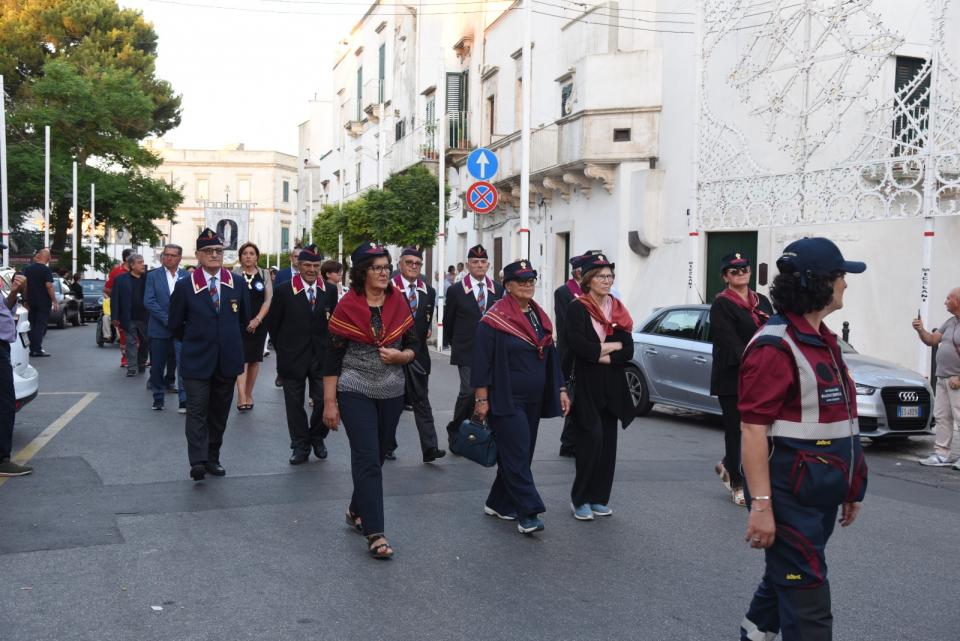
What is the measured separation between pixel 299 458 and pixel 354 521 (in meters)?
2.54

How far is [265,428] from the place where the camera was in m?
11.2

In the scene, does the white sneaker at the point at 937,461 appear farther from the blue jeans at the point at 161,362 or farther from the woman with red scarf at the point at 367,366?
the blue jeans at the point at 161,362

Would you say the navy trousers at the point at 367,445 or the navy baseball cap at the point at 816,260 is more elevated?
the navy baseball cap at the point at 816,260

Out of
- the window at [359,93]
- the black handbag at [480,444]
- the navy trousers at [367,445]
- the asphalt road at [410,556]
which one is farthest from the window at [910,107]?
the window at [359,93]

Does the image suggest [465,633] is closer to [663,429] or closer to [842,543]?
[842,543]

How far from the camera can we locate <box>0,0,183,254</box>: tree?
142ft

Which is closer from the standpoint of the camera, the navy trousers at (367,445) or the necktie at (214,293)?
the navy trousers at (367,445)

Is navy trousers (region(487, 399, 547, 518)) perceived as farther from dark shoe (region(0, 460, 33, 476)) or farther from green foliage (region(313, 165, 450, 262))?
green foliage (region(313, 165, 450, 262))

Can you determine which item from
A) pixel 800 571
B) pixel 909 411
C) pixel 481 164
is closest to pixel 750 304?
pixel 909 411

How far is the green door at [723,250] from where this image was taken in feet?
64.5

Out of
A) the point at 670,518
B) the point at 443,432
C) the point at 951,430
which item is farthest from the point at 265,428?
the point at 951,430

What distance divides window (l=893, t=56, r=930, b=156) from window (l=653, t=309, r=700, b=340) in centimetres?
396

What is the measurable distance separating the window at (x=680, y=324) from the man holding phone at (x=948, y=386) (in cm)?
312

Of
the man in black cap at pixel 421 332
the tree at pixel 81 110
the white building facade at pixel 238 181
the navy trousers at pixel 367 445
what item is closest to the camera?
the navy trousers at pixel 367 445
